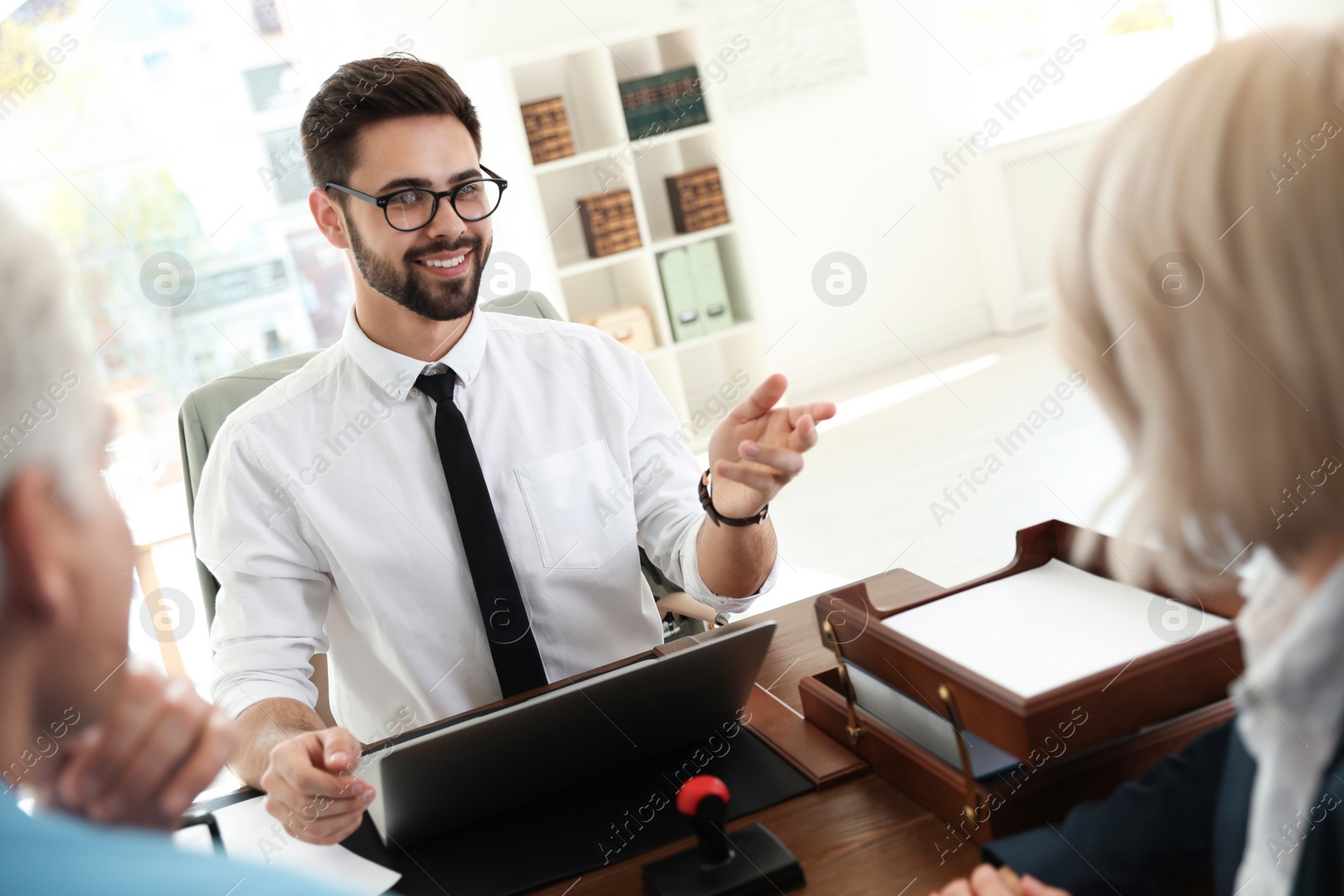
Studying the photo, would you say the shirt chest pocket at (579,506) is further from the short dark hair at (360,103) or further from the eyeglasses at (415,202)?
the short dark hair at (360,103)

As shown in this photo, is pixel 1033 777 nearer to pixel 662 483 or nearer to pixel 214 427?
pixel 662 483

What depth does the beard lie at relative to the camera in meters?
1.66

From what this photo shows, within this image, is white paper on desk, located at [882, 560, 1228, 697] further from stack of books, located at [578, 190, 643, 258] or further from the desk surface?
stack of books, located at [578, 190, 643, 258]

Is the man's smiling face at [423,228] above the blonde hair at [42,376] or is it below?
above

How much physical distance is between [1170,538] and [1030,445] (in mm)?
3792

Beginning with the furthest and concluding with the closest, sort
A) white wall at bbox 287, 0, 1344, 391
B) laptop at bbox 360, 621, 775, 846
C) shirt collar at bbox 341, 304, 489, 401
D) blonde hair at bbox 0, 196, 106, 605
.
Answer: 1. white wall at bbox 287, 0, 1344, 391
2. shirt collar at bbox 341, 304, 489, 401
3. laptop at bbox 360, 621, 775, 846
4. blonde hair at bbox 0, 196, 106, 605

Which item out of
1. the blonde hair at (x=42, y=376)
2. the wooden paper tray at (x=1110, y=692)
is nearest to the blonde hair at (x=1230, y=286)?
the wooden paper tray at (x=1110, y=692)

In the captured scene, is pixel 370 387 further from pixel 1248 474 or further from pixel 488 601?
pixel 1248 474

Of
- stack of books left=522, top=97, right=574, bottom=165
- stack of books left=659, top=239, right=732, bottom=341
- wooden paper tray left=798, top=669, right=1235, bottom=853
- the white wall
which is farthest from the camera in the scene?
the white wall

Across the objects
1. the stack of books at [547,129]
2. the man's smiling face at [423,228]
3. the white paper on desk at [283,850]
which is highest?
the stack of books at [547,129]

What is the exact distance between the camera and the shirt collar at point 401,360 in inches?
64.3

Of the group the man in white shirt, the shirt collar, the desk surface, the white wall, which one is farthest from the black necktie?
the white wall

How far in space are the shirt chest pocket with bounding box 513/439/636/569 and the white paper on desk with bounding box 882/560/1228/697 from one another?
0.81 m

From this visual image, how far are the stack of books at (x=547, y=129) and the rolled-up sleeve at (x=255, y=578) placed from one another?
330cm
